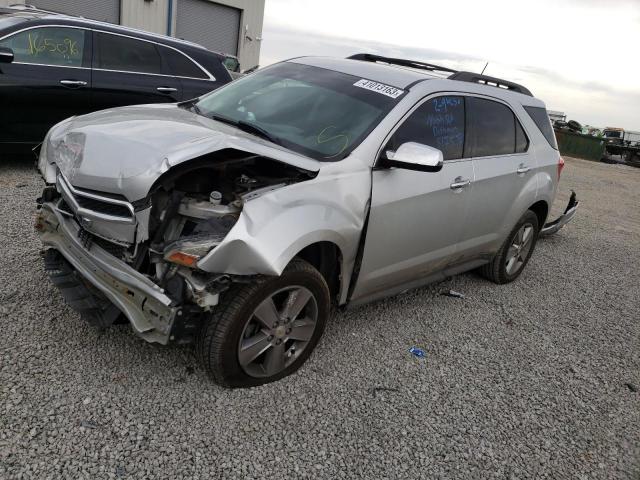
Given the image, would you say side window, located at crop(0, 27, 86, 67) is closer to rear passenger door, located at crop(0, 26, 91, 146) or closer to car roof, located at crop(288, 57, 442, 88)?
rear passenger door, located at crop(0, 26, 91, 146)

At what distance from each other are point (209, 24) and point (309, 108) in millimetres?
18230

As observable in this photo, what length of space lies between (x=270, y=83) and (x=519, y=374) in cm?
270

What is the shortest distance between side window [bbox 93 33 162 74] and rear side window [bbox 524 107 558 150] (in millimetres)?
4458

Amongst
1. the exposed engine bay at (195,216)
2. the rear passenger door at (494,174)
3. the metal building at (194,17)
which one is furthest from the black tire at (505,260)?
the metal building at (194,17)

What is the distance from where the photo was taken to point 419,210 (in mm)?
3580

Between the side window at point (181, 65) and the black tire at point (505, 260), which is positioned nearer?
the black tire at point (505, 260)

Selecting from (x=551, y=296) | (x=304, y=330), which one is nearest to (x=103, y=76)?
(x=304, y=330)

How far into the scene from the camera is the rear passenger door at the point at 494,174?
416cm

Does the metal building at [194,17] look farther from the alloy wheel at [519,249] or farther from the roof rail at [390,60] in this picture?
the alloy wheel at [519,249]

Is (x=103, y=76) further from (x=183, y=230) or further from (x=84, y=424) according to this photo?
(x=84, y=424)

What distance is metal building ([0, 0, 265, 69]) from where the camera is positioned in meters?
16.0

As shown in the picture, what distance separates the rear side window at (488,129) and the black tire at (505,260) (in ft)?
2.49

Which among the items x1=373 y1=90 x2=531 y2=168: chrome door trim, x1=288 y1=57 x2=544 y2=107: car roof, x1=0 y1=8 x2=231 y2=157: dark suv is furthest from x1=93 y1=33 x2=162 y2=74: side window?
x1=373 y1=90 x2=531 y2=168: chrome door trim

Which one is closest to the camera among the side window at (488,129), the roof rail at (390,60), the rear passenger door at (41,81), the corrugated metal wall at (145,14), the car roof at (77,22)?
the side window at (488,129)
